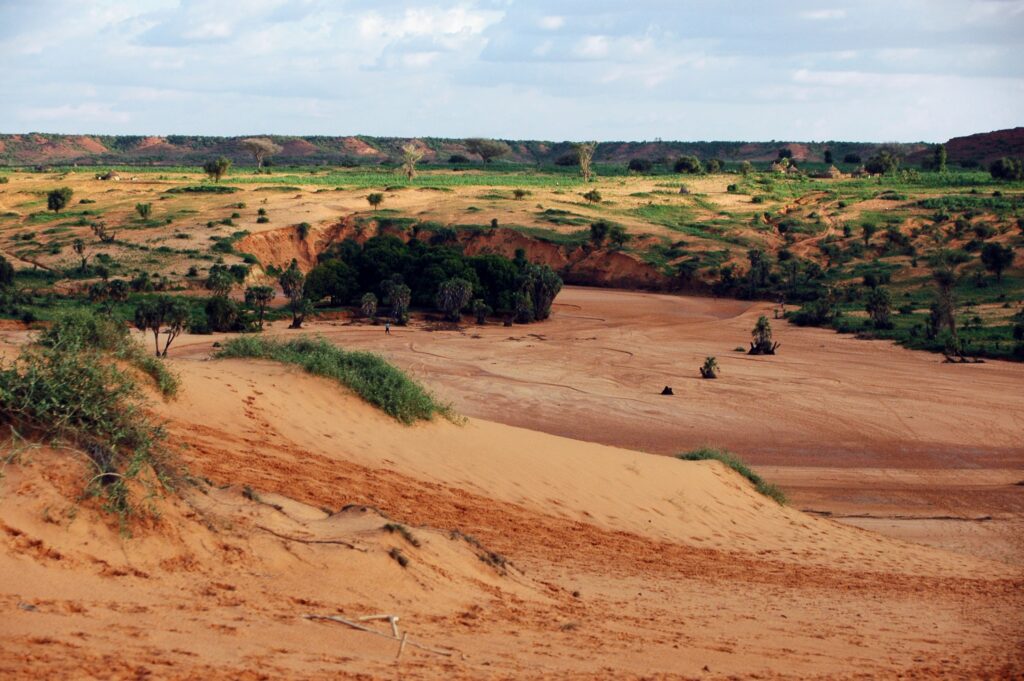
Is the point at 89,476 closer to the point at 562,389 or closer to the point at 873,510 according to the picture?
the point at 873,510

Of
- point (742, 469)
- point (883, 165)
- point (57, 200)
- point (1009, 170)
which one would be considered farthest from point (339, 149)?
point (742, 469)

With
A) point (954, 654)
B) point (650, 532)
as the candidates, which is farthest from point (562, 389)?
point (954, 654)

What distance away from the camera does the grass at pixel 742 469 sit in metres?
16.0

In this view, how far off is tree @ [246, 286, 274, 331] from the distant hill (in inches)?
3611

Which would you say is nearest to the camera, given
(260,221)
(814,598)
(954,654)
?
(954,654)

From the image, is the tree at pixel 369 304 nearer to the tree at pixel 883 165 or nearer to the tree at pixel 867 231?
the tree at pixel 867 231

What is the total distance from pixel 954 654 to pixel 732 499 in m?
6.73

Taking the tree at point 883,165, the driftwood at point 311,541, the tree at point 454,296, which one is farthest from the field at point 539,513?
the tree at point 883,165

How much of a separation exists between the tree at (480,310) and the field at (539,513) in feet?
6.20

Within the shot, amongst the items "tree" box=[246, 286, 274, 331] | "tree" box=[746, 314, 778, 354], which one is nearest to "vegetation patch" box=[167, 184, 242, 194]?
"tree" box=[246, 286, 274, 331]

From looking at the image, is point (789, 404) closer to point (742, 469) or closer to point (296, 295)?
point (742, 469)

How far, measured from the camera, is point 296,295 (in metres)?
39.7

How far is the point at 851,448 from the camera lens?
2162 cm

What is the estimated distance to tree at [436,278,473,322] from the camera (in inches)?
1575
